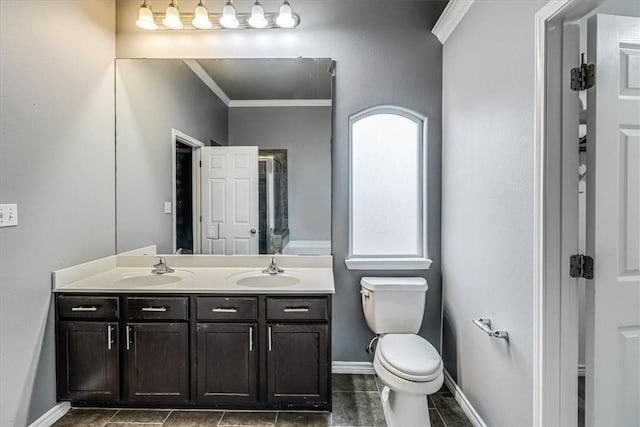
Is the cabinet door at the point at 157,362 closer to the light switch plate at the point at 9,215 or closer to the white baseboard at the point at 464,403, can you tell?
the light switch plate at the point at 9,215

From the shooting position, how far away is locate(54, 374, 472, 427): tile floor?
198 centimetres

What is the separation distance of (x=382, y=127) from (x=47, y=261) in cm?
230

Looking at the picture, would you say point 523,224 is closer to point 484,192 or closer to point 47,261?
point 484,192

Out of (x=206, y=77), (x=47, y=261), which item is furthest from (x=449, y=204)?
(x=47, y=261)

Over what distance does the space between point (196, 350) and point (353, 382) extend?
3.66 ft

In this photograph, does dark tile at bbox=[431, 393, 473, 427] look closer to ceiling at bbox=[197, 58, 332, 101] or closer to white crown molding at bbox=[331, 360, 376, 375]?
white crown molding at bbox=[331, 360, 376, 375]

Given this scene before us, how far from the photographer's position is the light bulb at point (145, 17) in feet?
7.89

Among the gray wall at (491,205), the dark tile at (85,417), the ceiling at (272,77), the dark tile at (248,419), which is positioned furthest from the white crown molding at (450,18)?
the dark tile at (85,417)

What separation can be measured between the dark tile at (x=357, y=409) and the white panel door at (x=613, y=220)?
1.09 meters

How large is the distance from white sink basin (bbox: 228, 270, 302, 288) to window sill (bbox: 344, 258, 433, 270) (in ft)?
1.47

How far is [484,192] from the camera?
190cm

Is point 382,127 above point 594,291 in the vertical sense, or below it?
above

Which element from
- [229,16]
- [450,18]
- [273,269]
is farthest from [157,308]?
Result: [450,18]

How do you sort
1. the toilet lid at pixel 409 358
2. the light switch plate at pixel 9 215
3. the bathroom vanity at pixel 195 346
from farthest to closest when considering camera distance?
the bathroom vanity at pixel 195 346
the toilet lid at pixel 409 358
the light switch plate at pixel 9 215
